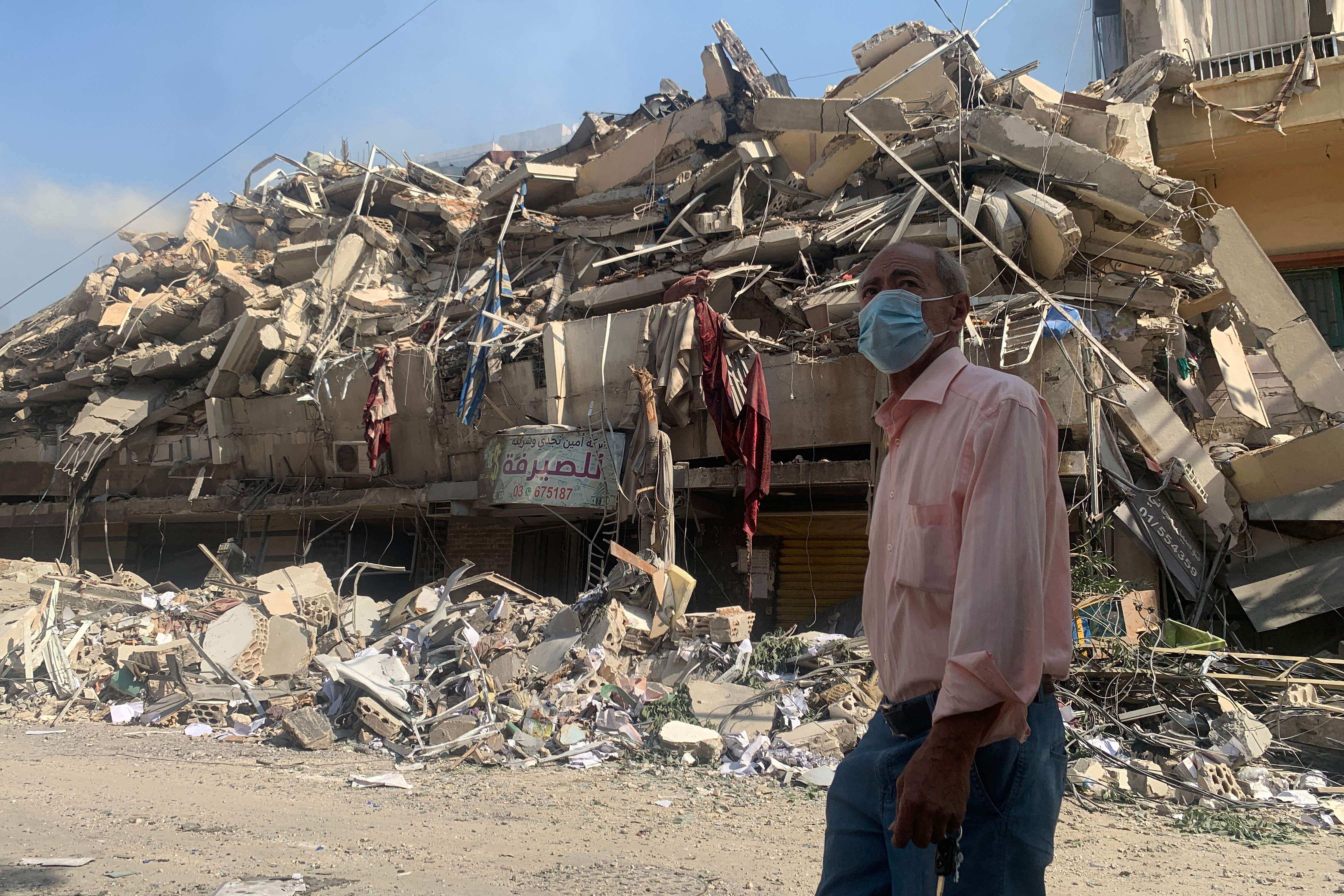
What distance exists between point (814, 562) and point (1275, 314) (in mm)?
6435

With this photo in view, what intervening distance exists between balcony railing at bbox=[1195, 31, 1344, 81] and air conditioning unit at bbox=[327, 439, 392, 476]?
13.6 metres

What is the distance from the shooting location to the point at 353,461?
1575 centimetres

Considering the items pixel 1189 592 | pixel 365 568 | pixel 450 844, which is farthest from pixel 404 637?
pixel 1189 592

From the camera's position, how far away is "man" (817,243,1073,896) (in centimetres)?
153

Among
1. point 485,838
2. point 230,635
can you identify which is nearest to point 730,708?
point 485,838

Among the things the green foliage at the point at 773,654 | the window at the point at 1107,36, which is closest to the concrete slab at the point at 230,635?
the green foliage at the point at 773,654

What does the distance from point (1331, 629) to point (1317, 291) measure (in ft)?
22.3

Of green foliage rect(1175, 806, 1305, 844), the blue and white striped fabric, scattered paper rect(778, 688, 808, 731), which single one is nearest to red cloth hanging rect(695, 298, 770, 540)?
scattered paper rect(778, 688, 808, 731)

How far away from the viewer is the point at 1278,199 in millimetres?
14086

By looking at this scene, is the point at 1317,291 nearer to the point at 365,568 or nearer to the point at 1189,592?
the point at 1189,592

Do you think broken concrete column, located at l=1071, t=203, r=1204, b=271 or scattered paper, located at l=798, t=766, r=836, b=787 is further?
broken concrete column, located at l=1071, t=203, r=1204, b=271

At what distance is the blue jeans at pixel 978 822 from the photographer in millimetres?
1638

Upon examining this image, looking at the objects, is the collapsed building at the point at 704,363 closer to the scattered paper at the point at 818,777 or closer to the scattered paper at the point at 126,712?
the scattered paper at the point at 818,777

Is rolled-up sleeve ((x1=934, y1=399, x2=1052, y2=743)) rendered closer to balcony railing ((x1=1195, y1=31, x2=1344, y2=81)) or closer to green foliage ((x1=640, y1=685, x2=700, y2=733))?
green foliage ((x1=640, y1=685, x2=700, y2=733))
